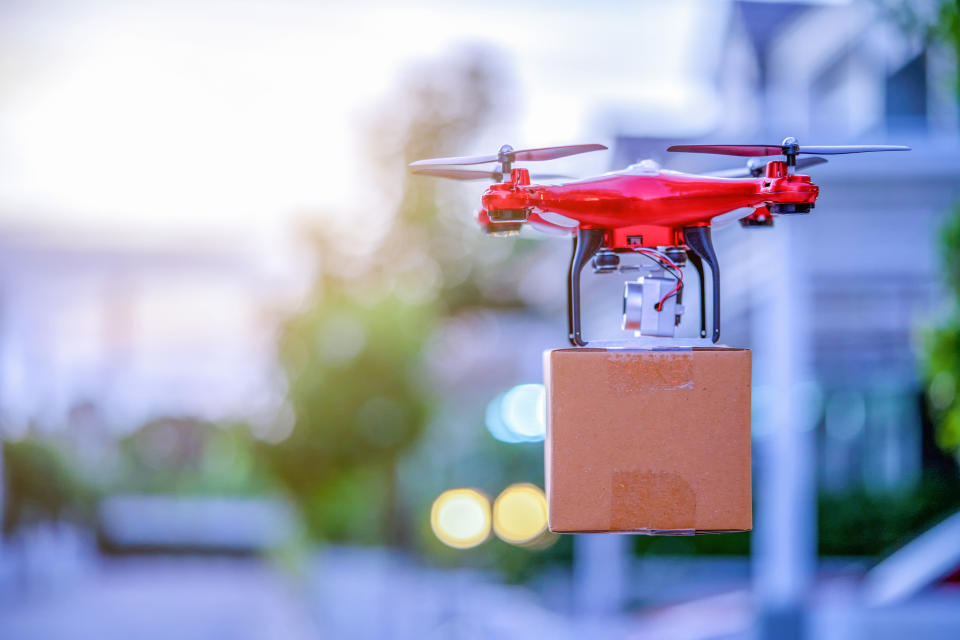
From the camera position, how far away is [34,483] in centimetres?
1199

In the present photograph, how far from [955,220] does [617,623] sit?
433 cm

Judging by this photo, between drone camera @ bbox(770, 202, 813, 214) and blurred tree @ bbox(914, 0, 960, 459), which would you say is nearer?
drone camera @ bbox(770, 202, 813, 214)

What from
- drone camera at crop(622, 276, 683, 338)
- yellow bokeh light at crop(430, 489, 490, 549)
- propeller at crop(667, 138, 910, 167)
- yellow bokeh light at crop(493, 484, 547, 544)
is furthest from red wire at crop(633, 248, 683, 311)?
yellow bokeh light at crop(493, 484, 547, 544)

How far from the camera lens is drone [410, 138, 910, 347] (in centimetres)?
150

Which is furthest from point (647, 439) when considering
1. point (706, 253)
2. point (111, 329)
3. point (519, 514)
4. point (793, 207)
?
point (111, 329)

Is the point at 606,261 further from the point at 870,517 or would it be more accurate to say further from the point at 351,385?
the point at 870,517

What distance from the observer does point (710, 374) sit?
1.44 metres

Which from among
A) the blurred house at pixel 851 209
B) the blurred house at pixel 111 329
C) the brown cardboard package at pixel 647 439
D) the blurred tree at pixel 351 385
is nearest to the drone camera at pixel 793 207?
the brown cardboard package at pixel 647 439

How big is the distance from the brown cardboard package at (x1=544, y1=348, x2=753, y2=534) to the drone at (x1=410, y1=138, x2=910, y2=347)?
0.09 metres

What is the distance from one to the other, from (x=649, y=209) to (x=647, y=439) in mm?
337

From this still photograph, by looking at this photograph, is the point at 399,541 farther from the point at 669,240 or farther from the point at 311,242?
the point at 669,240

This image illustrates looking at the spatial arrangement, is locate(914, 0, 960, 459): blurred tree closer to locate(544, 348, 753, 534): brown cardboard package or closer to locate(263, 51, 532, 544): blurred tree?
Answer: locate(544, 348, 753, 534): brown cardboard package

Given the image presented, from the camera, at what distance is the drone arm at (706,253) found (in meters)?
1.51

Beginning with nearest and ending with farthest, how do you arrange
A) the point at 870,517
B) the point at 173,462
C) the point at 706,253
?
the point at 706,253 → the point at 870,517 → the point at 173,462
